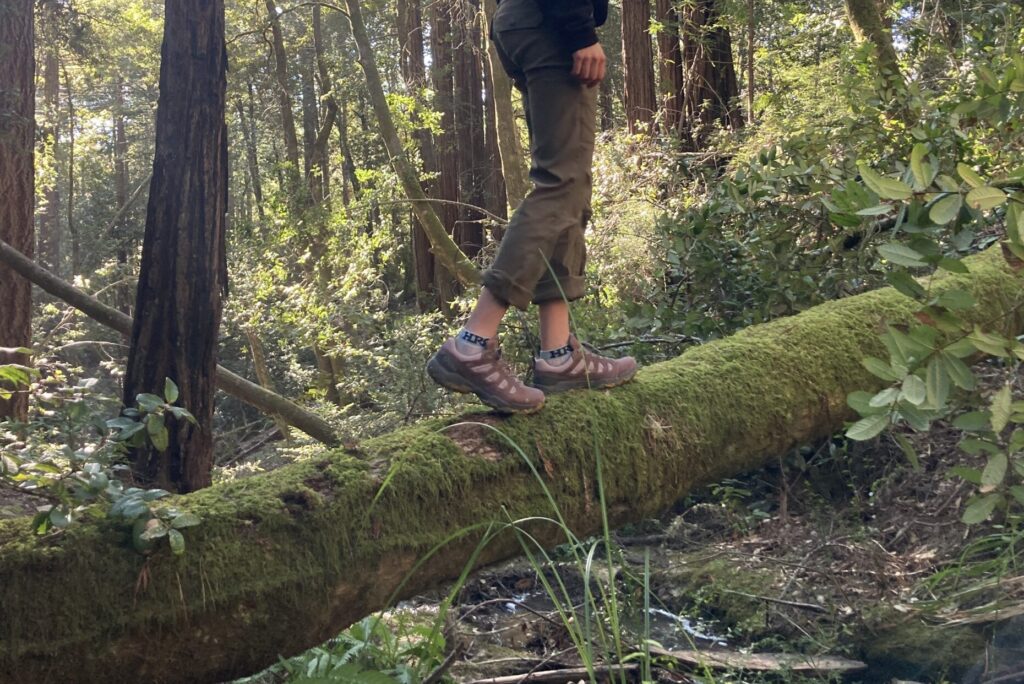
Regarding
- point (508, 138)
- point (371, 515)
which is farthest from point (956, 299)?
point (508, 138)

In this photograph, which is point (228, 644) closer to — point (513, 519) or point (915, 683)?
point (513, 519)

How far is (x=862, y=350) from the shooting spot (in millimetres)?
3717

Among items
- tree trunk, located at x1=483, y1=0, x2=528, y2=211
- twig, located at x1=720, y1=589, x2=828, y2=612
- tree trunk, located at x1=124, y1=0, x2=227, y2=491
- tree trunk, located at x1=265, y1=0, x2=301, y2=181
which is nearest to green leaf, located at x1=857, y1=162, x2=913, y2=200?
twig, located at x1=720, y1=589, x2=828, y2=612

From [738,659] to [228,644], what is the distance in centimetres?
214

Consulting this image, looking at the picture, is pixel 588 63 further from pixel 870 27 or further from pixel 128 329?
pixel 870 27

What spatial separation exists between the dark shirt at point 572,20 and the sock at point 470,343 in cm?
100

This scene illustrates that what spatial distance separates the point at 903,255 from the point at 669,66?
1007cm

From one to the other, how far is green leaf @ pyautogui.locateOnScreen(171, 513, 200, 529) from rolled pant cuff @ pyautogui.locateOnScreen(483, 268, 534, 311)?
1293 millimetres

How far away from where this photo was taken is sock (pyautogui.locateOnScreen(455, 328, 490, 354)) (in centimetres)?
311

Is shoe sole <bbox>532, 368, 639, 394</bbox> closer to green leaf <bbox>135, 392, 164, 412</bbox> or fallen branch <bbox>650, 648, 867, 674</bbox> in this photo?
fallen branch <bbox>650, 648, 867, 674</bbox>

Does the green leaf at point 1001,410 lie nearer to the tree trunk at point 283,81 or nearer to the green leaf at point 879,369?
the green leaf at point 879,369

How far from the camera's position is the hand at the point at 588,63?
121 inches

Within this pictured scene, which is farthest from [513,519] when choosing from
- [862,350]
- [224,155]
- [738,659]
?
[224,155]

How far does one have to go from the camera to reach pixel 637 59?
1229cm
